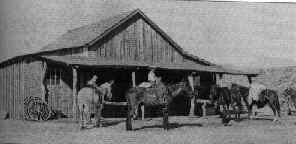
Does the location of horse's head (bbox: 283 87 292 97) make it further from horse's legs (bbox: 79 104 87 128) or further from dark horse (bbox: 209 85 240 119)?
horse's legs (bbox: 79 104 87 128)

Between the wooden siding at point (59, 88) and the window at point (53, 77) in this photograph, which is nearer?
the wooden siding at point (59, 88)

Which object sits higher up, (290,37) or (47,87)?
(290,37)

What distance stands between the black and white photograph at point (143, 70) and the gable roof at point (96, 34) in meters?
0.03

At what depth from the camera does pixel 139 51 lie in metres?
11.4

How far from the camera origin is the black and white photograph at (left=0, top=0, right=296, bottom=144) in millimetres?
10047

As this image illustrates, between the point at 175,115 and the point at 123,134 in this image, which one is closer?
the point at 123,134

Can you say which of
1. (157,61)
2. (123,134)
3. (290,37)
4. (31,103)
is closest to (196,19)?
(157,61)

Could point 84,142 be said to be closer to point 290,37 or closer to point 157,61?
point 157,61

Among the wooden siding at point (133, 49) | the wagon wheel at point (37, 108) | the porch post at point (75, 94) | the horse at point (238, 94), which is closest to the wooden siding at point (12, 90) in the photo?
the wagon wheel at point (37, 108)

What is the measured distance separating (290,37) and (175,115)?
2900 millimetres

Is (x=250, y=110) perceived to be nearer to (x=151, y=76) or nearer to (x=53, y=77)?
(x=151, y=76)

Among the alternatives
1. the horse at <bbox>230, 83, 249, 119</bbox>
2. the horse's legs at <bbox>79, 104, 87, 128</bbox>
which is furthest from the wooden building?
the horse at <bbox>230, 83, 249, 119</bbox>

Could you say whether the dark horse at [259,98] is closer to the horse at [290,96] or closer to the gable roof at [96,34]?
the horse at [290,96]

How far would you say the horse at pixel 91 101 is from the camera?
10.1 m
